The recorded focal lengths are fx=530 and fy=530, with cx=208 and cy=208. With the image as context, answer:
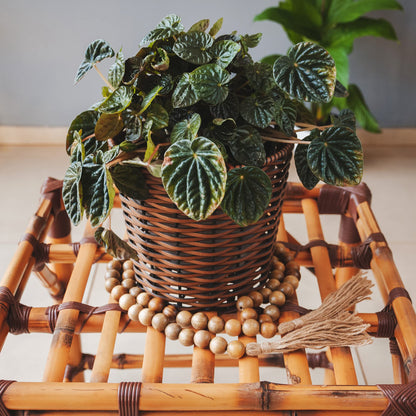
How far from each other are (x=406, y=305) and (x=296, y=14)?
1.45 meters

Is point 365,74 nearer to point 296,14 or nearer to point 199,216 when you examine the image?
point 296,14

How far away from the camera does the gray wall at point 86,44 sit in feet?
6.95

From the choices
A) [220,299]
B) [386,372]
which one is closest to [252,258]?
[220,299]

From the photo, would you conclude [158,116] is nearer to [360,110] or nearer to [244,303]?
[244,303]

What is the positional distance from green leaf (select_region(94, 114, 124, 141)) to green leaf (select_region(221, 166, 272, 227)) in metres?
0.16

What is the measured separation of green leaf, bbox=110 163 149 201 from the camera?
642 millimetres

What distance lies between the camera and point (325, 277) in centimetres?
89

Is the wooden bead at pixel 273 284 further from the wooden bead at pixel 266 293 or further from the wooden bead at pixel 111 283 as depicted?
the wooden bead at pixel 111 283

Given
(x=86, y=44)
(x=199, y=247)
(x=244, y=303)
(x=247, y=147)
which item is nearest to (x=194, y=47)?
(x=247, y=147)

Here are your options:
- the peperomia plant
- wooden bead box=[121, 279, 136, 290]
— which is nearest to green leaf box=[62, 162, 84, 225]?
the peperomia plant

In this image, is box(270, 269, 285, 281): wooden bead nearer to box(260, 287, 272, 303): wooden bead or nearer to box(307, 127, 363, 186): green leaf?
box(260, 287, 272, 303): wooden bead

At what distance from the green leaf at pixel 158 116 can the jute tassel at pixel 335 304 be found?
331 mm

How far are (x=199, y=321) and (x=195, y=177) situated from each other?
26 centimetres

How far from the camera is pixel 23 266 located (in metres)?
0.87
